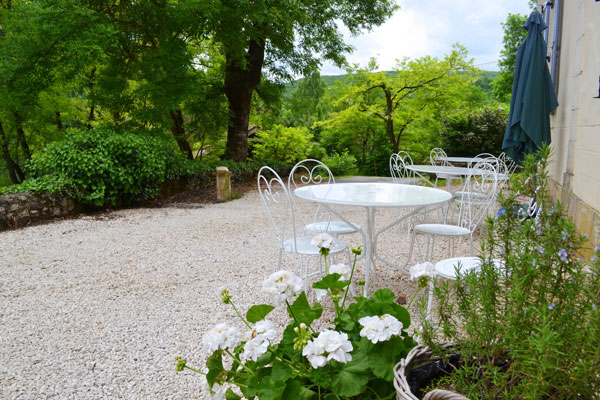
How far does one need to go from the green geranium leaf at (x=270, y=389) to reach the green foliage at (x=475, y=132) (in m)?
10.4

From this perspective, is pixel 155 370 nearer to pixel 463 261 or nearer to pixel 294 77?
pixel 463 261

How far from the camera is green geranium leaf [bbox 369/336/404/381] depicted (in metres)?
Answer: 1.06

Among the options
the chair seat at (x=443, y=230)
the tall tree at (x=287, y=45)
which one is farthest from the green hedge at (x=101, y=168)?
the chair seat at (x=443, y=230)

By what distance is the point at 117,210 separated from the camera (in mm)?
5879

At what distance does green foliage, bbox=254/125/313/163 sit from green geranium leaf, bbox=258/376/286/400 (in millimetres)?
9580

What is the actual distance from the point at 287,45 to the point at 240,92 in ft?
4.85

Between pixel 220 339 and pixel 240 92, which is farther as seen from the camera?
pixel 240 92

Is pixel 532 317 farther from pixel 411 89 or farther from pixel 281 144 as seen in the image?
→ pixel 411 89

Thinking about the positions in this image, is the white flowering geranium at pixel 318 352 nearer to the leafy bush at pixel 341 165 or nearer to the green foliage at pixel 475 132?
the green foliage at pixel 475 132

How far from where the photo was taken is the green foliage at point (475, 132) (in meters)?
10.1

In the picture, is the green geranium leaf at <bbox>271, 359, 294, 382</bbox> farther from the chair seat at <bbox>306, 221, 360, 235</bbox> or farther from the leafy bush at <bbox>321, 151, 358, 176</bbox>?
the leafy bush at <bbox>321, 151, 358, 176</bbox>

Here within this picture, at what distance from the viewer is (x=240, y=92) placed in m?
8.85

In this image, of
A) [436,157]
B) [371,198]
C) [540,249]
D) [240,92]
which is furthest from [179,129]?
[540,249]

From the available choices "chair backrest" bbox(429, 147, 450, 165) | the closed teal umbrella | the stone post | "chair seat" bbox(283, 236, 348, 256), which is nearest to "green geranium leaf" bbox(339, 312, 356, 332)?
"chair seat" bbox(283, 236, 348, 256)
